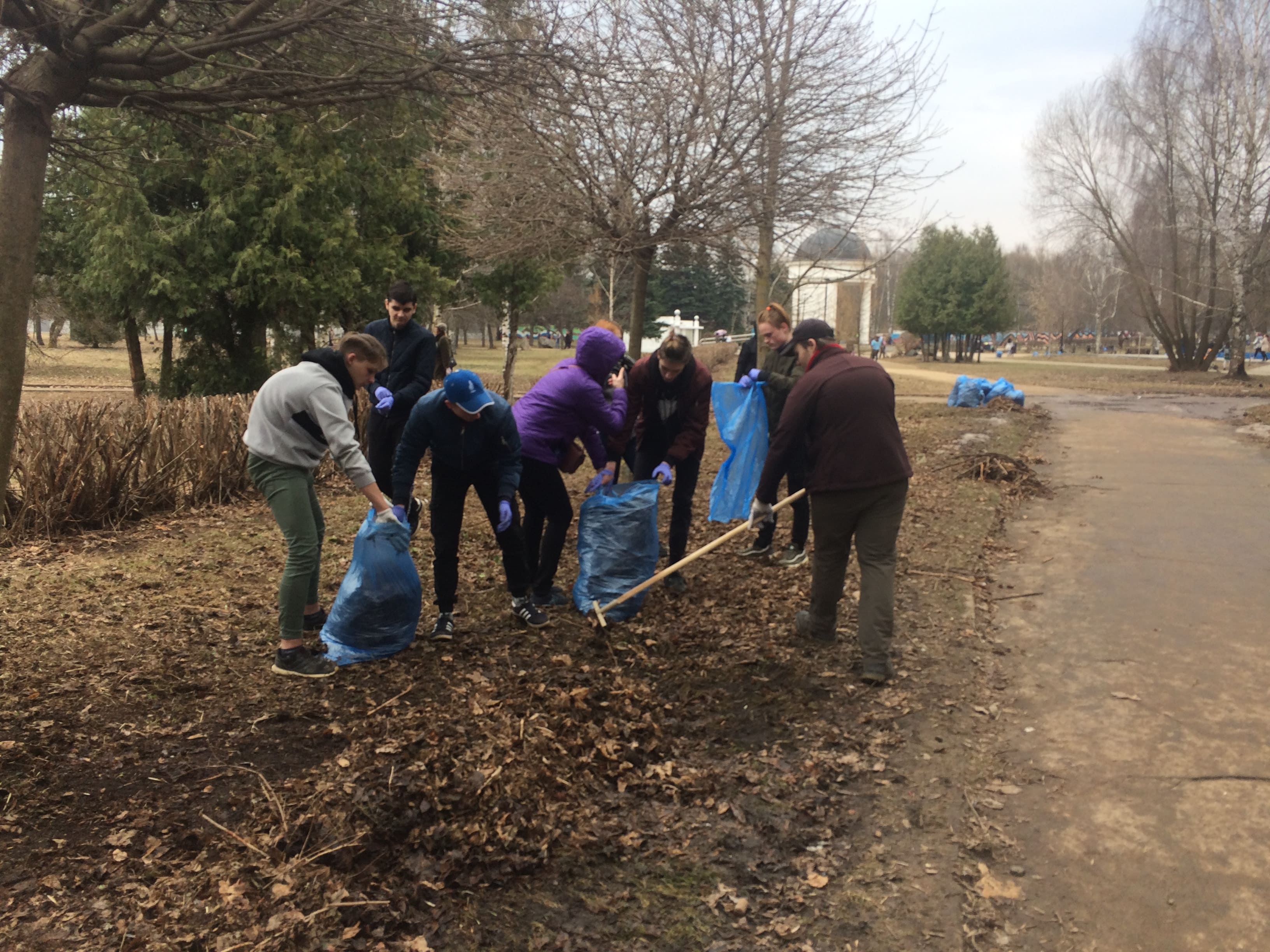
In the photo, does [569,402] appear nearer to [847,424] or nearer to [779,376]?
[847,424]

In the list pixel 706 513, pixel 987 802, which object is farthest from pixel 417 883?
pixel 706 513

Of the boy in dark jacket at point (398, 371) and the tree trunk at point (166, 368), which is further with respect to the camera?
the tree trunk at point (166, 368)

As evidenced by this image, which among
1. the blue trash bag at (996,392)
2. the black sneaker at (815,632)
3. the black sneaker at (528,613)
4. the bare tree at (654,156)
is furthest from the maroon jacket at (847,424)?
the blue trash bag at (996,392)

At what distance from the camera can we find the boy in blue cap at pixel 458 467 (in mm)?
4273

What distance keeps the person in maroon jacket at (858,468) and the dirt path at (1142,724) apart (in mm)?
786

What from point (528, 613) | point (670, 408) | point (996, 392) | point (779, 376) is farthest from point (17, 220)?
point (996, 392)

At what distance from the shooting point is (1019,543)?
7188 mm

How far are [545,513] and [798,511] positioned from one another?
7.00 ft

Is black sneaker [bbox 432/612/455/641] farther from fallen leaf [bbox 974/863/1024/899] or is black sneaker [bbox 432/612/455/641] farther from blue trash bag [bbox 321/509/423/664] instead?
fallen leaf [bbox 974/863/1024/899]

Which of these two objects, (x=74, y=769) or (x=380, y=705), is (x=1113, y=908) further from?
(x=74, y=769)

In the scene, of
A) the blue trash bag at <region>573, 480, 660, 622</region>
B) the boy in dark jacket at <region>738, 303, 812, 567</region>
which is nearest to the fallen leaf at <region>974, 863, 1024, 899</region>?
the blue trash bag at <region>573, 480, 660, 622</region>

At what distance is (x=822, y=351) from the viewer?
4.57m

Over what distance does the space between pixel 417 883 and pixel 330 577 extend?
3340 millimetres

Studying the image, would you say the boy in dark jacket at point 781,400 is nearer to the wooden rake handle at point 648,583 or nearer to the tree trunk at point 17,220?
the wooden rake handle at point 648,583
